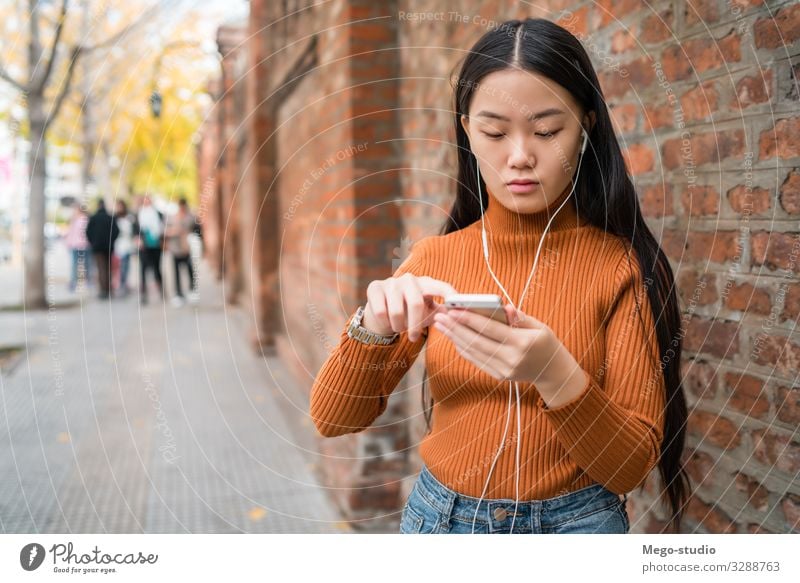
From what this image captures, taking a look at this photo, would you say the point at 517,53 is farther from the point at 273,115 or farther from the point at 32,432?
the point at 273,115

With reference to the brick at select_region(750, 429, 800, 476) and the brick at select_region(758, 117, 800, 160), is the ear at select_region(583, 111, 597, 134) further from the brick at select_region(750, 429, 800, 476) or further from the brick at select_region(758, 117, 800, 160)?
the brick at select_region(750, 429, 800, 476)

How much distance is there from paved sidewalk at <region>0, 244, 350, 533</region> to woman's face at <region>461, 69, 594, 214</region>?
97cm

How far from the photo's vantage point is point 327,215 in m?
2.84

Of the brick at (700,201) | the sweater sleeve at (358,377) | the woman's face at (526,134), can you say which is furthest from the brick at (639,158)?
the sweater sleeve at (358,377)

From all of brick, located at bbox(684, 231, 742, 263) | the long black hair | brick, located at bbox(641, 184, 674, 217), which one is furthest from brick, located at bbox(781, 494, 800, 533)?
brick, located at bbox(641, 184, 674, 217)

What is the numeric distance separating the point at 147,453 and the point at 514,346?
10.2 feet

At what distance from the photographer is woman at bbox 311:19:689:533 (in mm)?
985

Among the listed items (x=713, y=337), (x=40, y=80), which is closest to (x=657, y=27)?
(x=713, y=337)

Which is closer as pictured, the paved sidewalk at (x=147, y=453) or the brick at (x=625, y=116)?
the brick at (x=625, y=116)

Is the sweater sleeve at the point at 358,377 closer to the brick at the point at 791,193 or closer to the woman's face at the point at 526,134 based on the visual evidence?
the woman's face at the point at 526,134

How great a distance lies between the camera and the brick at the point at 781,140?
1.15 metres

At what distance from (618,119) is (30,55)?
65.5 inches
